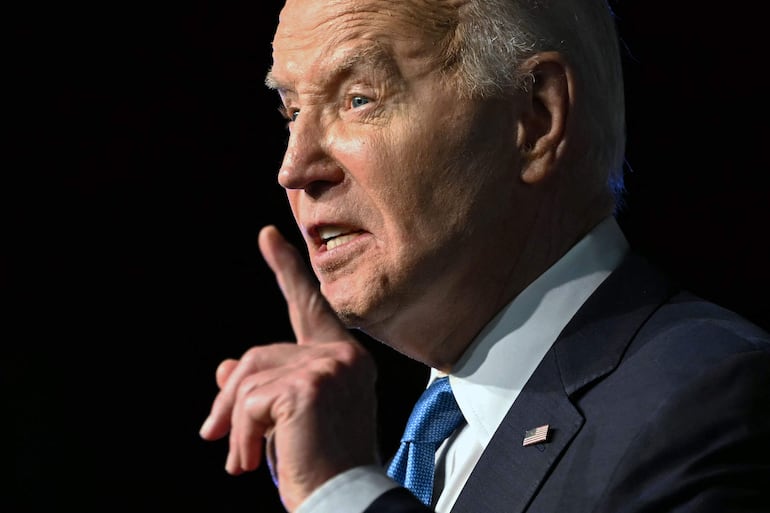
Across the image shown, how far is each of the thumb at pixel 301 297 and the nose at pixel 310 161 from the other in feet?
1.09

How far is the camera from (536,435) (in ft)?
Result: 5.41

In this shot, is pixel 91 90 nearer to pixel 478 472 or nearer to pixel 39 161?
pixel 39 161

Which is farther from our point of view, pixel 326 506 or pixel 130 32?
pixel 130 32

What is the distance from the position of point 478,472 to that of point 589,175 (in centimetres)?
55

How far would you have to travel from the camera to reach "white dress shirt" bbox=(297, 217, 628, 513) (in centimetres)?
182

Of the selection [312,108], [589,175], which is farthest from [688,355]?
Result: [312,108]

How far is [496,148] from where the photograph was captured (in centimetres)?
182

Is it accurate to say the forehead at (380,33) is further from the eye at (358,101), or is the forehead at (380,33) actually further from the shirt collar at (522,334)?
the shirt collar at (522,334)

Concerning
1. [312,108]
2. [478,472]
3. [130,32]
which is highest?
[130,32]

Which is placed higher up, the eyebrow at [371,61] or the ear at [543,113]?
the eyebrow at [371,61]

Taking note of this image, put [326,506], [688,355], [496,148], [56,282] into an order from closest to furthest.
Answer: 1. [326,506]
2. [688,355]
3. [496,148]
4. [56,282]

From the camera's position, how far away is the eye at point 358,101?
71.7 inches

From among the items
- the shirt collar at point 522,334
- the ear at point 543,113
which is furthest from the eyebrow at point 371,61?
the shirt collar at point 522,334

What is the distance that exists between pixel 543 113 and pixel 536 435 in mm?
540
